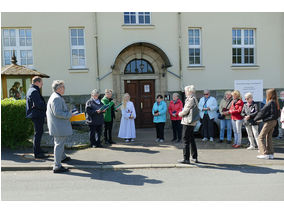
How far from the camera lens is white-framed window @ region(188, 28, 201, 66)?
13453mm

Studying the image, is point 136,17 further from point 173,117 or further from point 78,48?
point 173,117

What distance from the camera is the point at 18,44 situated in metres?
12.5

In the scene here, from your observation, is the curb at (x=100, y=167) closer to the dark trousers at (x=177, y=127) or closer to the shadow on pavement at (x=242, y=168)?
the shadow on pavement at (x=242, y=168)

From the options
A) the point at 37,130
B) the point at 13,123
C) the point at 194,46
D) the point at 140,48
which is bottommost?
the point at 37,130

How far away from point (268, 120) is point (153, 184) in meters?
3.64

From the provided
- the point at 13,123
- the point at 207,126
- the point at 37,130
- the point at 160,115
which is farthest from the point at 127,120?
the point at 13,123

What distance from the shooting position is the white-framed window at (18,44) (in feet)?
41.0

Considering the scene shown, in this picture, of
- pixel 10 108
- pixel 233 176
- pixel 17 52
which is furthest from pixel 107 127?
pixel 17 52

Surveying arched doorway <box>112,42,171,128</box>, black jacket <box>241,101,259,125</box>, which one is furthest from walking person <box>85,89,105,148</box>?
arched doorway <box>112,42,171,128</box>

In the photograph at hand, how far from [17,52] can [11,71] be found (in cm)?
393

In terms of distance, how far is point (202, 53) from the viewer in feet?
44.1

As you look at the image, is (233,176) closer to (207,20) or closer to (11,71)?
(11,71)

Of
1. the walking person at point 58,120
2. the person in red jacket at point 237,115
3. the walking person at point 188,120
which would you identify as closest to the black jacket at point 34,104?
the walking person at point 58,120

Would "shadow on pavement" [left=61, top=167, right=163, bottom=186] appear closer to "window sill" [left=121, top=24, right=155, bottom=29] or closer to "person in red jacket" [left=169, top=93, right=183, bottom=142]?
"person in red jacket" [left=169, top=93, right=183, bottom=142]
